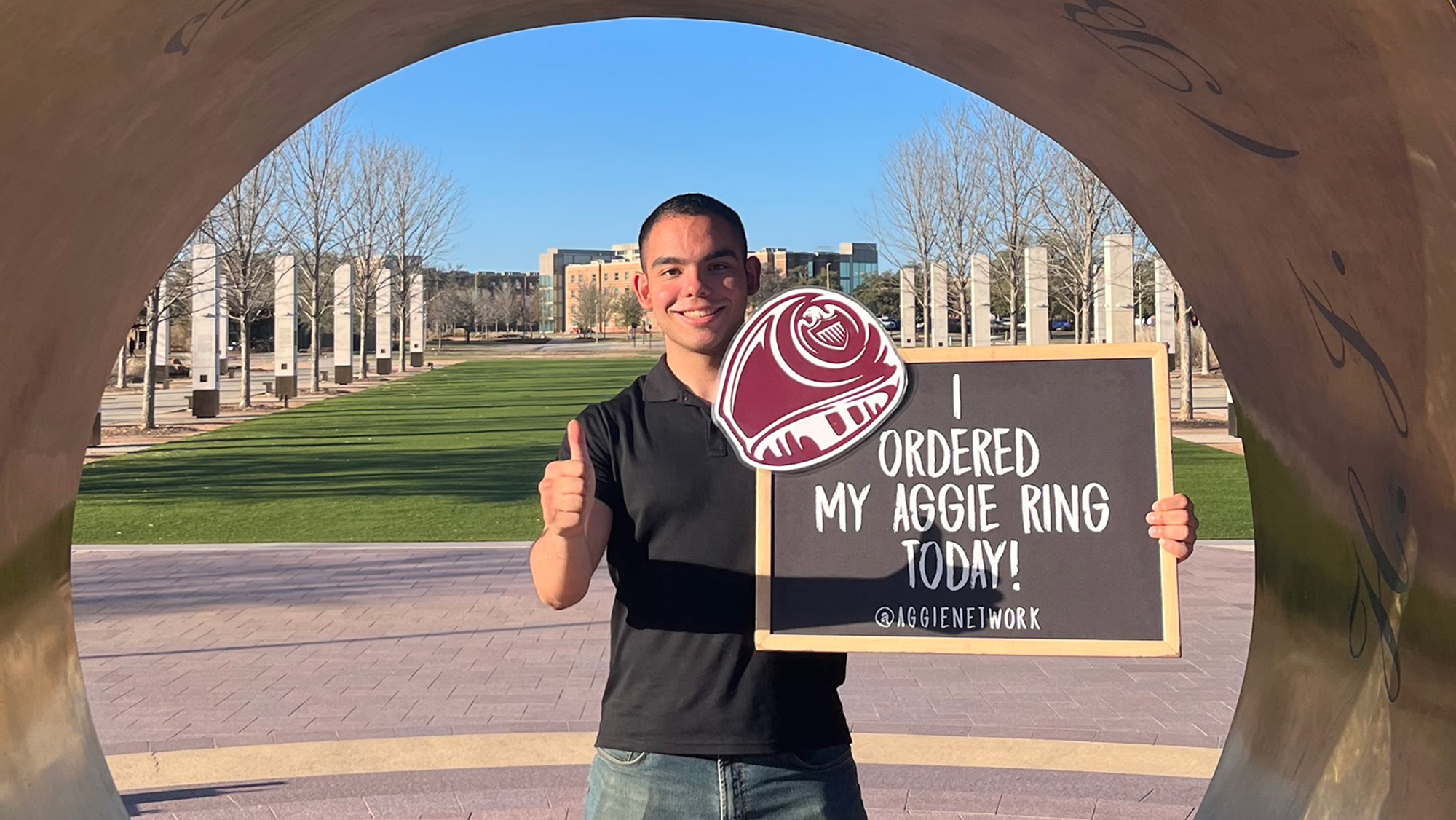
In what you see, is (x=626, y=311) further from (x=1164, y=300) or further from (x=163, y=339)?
(x=1164, y=300)

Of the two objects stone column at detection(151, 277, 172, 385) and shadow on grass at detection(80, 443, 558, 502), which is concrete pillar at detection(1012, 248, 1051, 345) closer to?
Result: shadow on grass at detection(80, 443, 558, 502)

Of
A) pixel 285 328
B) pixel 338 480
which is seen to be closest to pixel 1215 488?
pixel 338 480

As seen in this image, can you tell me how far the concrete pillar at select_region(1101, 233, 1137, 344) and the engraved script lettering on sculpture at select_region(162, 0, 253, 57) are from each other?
25.9 m

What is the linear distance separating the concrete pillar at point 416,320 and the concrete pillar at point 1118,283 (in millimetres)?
32650

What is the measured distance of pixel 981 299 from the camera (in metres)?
37.8

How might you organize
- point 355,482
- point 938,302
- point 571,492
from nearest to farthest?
point 571,492 → point 355,482 → point 938,302

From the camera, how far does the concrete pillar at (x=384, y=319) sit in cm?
4819

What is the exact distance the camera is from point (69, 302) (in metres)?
3.30

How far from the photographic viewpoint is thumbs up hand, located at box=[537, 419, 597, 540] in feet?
7.80

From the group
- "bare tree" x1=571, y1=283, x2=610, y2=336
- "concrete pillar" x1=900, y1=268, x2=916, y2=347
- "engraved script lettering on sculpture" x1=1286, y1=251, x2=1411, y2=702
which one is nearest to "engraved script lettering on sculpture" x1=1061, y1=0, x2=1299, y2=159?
"engraved script lettering on sculpture" x1=1286, y1=251, x2=1411, y2=702

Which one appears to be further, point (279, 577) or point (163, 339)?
point (163, 339)

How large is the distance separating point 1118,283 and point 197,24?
28372 millimetres

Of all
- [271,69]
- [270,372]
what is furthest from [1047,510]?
[270,372]

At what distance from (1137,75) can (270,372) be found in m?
49.7
